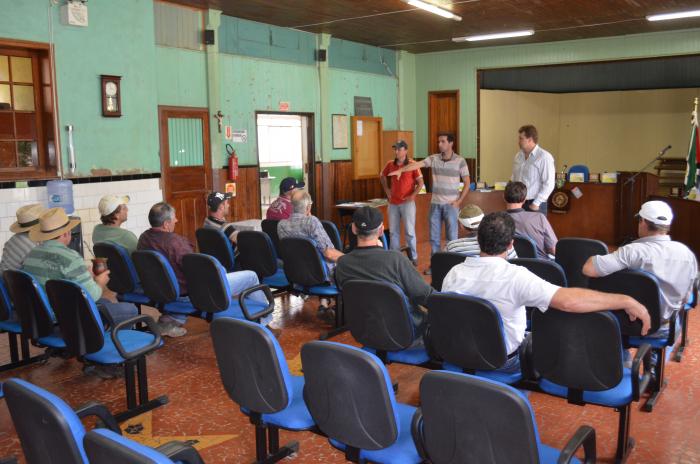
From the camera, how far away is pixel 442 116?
12.5 metres

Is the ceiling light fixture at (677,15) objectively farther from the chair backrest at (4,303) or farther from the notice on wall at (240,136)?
the chair backrest at (4,303)

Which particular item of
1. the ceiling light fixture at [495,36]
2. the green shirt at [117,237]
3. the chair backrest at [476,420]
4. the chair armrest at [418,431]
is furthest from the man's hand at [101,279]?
the ceiling light fixture at [495,36]

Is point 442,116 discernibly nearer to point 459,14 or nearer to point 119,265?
point 459,14

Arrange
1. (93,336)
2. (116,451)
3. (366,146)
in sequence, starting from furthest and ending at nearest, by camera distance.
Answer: (366,146) < (93,336) < (116,451)

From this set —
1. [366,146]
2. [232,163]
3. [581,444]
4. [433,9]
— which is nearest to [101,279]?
[581,444]

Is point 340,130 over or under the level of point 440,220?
over

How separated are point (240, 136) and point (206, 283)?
5258mm

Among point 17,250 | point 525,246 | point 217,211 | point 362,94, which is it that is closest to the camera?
point 17,250

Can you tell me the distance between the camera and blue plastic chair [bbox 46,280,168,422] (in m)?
3.42

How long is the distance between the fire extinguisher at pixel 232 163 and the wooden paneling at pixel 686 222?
18.7 ft

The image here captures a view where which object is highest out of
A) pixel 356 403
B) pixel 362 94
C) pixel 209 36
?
pixel 209 36

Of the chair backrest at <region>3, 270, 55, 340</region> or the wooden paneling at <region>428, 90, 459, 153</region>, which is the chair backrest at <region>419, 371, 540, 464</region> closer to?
the chair backrest at <region>3, 270, 55, 340</region>

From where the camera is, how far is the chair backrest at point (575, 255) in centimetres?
457

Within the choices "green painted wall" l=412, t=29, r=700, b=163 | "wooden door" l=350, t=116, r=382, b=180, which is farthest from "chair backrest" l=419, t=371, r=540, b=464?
"green painted wall" l=412, t=29, r=700, b=163
